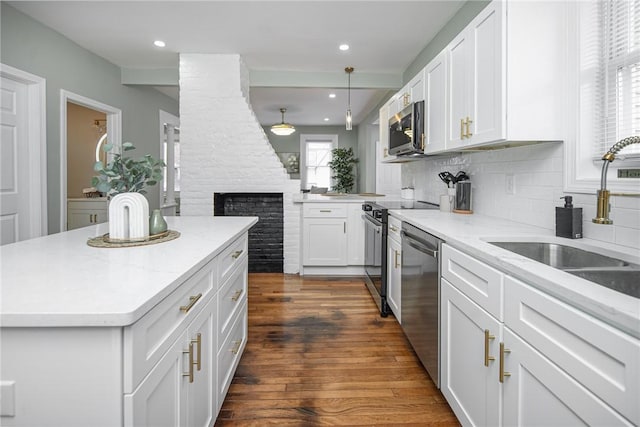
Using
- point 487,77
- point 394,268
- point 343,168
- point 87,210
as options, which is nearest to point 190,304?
point 487,77

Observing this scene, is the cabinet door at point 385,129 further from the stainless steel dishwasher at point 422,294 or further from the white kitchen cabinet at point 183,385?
the white kitchen cabinet at point 183,385

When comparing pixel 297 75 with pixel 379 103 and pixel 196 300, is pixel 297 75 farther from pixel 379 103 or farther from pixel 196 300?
pixel 196 300

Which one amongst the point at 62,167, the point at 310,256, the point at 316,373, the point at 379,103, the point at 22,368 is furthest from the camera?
the point at 379,103

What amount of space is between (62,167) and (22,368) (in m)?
3.88

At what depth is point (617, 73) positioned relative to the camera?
5.20 ft

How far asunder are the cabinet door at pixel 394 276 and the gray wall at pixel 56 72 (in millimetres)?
3460

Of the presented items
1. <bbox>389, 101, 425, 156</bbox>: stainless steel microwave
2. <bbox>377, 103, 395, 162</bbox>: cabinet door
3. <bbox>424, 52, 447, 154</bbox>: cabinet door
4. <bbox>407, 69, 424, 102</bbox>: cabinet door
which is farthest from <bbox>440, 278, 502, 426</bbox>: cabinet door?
<bbox>377, 103, 395, 162</bbox>: cabinet door

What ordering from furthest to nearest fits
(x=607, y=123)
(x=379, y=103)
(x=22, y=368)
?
(x=379, y=103) < (x=607, y=123) < (x=22, y=368)

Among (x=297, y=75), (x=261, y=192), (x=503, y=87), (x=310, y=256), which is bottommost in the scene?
(x=310, y=256)

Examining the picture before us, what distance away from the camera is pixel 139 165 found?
163 cm

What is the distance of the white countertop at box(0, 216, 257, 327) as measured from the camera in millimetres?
770

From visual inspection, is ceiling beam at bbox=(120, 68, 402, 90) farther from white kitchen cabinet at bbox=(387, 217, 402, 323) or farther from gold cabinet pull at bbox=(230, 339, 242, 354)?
gold cabinet pull at bbox=(230, 339, 242, 354)

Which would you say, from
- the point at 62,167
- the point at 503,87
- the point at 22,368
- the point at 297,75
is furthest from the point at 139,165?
the point at 297,75

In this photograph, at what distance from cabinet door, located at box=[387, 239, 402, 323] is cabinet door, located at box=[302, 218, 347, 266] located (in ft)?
4.74
